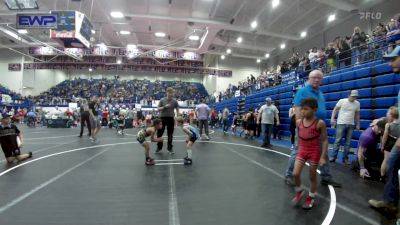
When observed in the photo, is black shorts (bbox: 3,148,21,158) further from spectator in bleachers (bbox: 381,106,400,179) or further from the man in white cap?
spectator in bleachers (bbox: 381,106,400,179)

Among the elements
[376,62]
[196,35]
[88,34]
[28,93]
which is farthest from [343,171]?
[28,93]

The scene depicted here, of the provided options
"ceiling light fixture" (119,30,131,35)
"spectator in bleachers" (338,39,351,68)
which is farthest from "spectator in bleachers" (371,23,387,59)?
"ceiling light fixture" (119,30,131,35)

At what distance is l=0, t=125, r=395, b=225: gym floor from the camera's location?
3068mm

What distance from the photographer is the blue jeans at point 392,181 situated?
3072 millimetres

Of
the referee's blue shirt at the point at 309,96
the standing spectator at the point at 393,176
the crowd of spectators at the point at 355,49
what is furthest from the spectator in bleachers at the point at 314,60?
the standing spectator at the point at 393,176

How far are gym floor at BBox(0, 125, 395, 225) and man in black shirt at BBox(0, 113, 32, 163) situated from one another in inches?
10.0

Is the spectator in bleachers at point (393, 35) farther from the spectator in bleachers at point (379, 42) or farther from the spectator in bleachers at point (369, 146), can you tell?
the spectator in bleachers at point (369, 146)

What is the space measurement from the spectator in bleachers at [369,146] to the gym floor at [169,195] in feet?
0.85

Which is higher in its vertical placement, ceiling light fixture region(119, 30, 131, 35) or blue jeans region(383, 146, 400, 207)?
ceiling light fixture region(119, 30, 131, 35)

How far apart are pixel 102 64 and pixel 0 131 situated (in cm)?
3411

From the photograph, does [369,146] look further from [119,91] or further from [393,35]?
[119,91]

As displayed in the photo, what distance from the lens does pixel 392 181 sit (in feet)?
10.3

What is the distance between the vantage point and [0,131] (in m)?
6.61

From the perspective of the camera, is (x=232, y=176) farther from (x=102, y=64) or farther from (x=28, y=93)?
(x=28, y=93)
